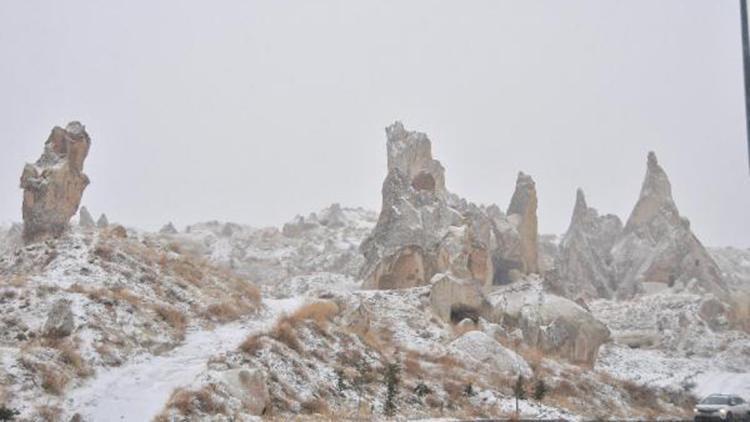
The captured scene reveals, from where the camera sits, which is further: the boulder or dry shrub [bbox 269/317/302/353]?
the boulder

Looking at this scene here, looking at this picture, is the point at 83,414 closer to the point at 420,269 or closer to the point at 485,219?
the point at 420,269

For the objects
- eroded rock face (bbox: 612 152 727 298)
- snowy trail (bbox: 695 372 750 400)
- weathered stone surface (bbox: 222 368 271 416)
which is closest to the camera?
weathered stone surface (bbox: 222 368 271 416)

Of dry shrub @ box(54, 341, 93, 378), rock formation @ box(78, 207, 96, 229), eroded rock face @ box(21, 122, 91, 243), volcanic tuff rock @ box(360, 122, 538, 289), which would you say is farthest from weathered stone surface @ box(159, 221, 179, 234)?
dry shrub @ box(54, 341, 93, 378)

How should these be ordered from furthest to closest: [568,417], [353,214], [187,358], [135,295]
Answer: [353,214] → [135,295] → [568,417] → [187,358]

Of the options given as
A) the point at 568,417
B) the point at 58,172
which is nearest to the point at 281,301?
the point at 58,172

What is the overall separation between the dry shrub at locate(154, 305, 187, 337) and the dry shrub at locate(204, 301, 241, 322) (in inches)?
64.1

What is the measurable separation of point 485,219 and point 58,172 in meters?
33.5

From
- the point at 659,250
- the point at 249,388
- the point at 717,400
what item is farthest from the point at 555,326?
the point at 659,250

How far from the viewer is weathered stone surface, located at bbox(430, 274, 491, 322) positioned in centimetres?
3422

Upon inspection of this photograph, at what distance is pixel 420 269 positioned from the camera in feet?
138

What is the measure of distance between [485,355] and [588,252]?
47.1 m

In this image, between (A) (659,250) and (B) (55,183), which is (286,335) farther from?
(A) (659,250)

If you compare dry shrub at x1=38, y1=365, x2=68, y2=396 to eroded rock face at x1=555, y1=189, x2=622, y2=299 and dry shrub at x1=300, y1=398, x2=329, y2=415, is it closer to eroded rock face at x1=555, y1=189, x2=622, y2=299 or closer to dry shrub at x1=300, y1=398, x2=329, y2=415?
dry shrub at x1=300, y1=398, x2=329, y2=415

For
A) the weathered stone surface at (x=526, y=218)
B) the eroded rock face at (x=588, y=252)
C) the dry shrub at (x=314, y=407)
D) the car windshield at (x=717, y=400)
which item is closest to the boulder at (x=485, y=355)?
the car windshield at (x=717, y=400)
